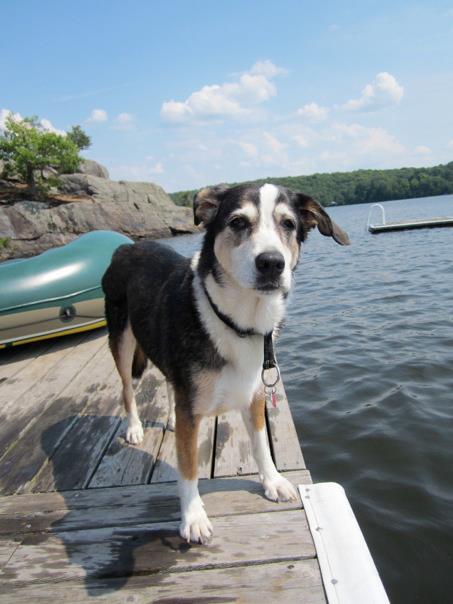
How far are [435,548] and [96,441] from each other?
8.83ft

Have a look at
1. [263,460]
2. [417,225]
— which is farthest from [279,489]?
[417,225]

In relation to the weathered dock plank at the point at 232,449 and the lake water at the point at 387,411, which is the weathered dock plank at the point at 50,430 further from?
the lake water at the point at 387,411

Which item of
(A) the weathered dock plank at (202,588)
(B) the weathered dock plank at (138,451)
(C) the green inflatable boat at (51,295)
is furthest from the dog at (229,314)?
(C) the green inflatable boat at (51,295)

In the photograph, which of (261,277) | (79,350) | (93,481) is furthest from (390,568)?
(79,350)

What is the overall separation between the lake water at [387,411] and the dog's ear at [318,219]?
2337mm

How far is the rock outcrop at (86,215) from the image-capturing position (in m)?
33.8

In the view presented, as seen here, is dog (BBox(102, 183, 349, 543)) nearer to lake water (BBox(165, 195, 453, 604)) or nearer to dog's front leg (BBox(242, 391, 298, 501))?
dog's front leg (BBox(242, 391, 298, 501))

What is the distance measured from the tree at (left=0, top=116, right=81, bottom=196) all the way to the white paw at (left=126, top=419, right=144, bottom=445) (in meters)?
40.4

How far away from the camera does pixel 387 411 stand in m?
5.03

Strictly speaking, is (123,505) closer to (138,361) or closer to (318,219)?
(138,361)

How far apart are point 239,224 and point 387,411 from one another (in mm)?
3547

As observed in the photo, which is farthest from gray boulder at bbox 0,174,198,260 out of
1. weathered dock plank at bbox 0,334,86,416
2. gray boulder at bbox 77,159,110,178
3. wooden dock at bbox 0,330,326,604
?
wooden dock at bbox 0,330,326,604

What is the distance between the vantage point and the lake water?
321 cm

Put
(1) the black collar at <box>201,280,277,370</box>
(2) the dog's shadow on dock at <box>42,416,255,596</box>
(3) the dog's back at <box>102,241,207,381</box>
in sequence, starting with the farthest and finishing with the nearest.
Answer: (3) the dog's back at <box>102,241,207,381</box> → (1) the black collar at <box>201,280,277,370</box> → (2) the dog's shadow on dock at <box>42,416,255,596</box>
